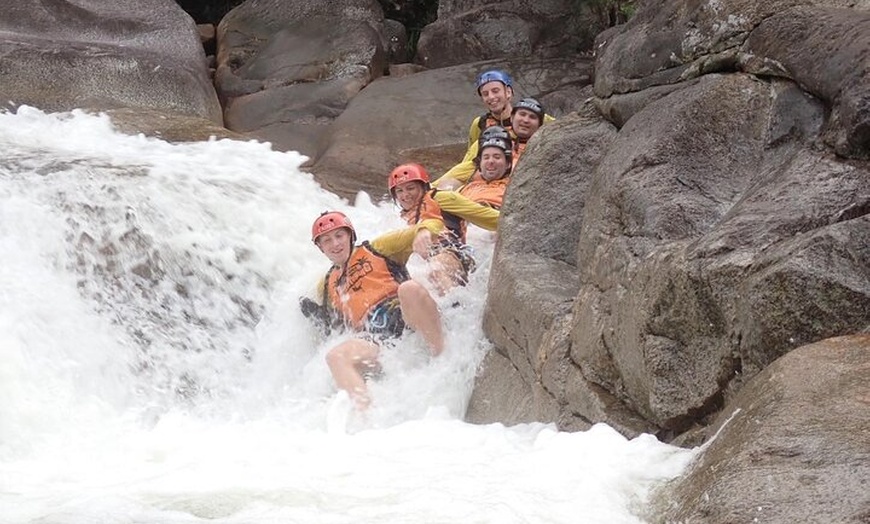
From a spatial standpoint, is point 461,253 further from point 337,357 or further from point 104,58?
point 104,58

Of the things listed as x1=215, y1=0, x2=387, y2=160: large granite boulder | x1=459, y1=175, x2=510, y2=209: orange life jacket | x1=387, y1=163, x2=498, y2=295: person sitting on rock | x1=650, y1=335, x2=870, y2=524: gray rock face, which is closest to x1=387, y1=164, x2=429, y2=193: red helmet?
x1=387, y1=163, x2=498, y2=295: person sitting on rock

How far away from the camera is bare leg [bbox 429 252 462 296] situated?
6.62 meters

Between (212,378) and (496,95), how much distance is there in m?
3.01

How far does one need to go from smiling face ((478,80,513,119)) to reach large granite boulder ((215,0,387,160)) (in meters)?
3.24

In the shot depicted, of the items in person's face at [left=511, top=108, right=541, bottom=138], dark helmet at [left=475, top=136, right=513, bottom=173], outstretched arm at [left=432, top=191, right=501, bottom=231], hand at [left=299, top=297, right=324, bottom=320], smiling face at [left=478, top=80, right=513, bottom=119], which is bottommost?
hand at [left=299, top=297, right=324, bottom=320]

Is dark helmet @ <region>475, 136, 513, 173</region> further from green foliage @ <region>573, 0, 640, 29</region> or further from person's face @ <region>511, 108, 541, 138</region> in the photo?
green foliage @ <region>573, 0, 640, 29</region>

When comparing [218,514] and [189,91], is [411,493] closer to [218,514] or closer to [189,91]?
[218,514]

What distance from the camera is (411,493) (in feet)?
11.8

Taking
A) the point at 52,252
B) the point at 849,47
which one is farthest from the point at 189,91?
the point at 849,47

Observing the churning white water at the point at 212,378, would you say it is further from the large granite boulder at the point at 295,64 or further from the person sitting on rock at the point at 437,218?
the large granite boulder at the point at 295,64

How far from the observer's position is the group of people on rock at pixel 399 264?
6281 mm

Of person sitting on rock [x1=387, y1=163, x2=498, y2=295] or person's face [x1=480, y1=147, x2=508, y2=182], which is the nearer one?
person sitting on rock [x1=387, y1=163, x2=498, y2=295]

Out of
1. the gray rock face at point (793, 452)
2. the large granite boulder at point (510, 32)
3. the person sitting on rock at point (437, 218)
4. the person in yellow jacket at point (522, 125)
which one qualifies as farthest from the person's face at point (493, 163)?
the large granite boulder at point (510, 32)

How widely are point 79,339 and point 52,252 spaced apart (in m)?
1.00
